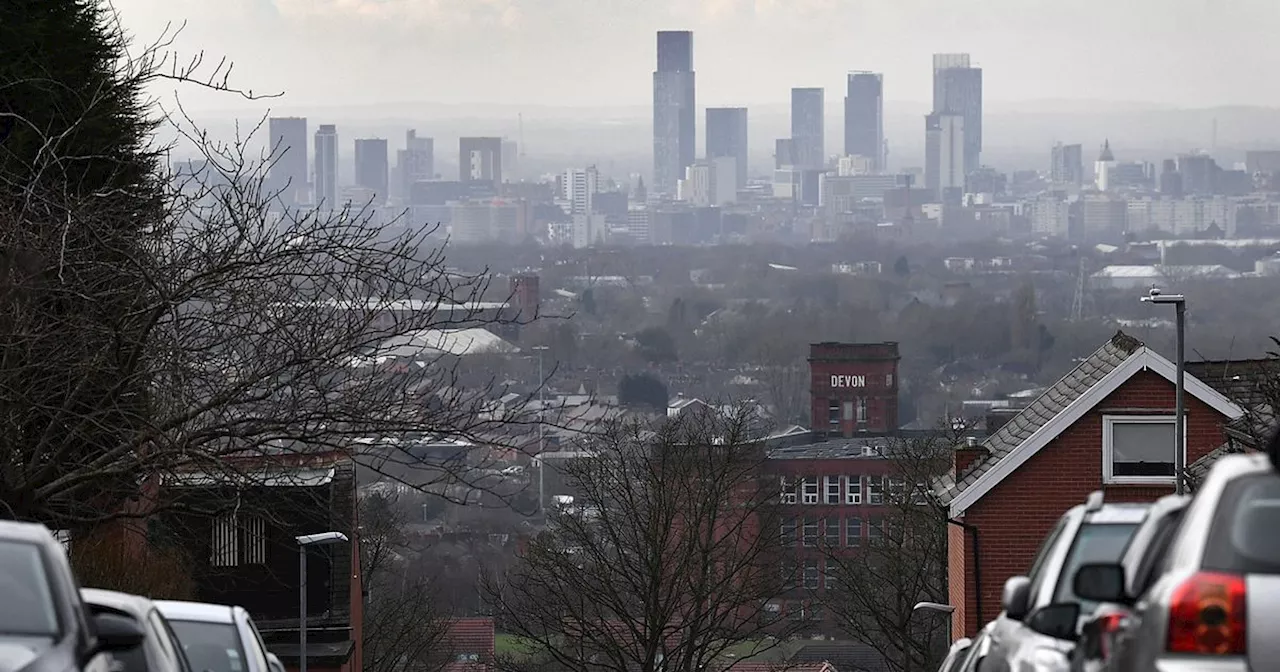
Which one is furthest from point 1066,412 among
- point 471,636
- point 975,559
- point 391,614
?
point 471,636

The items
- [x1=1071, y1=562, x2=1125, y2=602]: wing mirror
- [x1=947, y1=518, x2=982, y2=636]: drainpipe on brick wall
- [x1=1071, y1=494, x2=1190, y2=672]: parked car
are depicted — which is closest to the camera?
[x1=1071, y1=494, x2=1190, y2=672]: parked car

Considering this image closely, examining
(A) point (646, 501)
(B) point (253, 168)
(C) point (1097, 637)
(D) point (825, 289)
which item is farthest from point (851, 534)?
(D) point (825, 289)

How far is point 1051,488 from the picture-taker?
1185 inches

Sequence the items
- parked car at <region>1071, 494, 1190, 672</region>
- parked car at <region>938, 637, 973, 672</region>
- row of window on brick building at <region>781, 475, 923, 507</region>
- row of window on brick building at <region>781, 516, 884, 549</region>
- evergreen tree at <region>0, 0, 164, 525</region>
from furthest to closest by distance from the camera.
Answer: row of window on brick building at <region>781, 475, 923, 507</region>, row of window on brick building at <region>781, 516, 884, 549</region>, evergreen tree at <region>0, 0, 164, 525</region>, parked car at <region>938, 637, 973, 672</region>, parked car at <region>1071, 494, 1190, 672</region>

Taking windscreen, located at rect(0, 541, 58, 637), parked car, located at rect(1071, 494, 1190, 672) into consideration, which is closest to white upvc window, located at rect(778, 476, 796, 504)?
parked car, located at rect(1071, 494, 1190, 672)

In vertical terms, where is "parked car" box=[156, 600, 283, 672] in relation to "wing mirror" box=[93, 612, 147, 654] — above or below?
below

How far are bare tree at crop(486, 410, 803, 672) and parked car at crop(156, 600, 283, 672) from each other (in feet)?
80.0

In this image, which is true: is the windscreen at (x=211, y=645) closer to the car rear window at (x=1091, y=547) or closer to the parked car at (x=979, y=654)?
the parked car at (x=979, y=654)

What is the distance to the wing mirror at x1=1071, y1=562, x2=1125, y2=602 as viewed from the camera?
7.60 meters

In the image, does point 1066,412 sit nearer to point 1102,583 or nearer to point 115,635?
point 1102,583

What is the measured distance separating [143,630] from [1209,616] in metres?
5.13

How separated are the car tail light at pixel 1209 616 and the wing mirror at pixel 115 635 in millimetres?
4076

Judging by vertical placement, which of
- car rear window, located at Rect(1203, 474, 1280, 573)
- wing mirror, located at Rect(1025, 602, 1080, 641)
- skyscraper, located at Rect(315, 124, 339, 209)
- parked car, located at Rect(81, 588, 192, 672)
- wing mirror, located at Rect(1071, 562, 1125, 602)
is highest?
skyscraper, located at Rect(315, 124, 339, 209)

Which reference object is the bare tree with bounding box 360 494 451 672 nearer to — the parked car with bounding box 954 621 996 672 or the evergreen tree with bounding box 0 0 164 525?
the evergreen tree with bounding box 0 0 164 525
